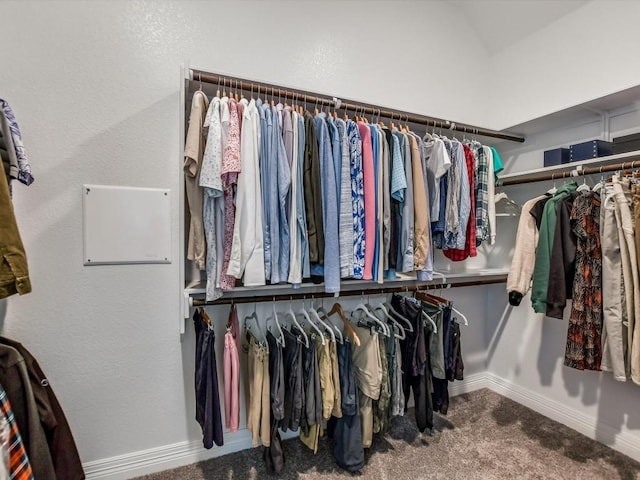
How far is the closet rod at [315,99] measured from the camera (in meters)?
1.35

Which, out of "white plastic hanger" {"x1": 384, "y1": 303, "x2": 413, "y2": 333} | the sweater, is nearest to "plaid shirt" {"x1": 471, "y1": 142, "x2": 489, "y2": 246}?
the sweater

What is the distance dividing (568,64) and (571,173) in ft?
2.66

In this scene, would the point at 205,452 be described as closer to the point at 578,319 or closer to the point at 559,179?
the point at 578,319

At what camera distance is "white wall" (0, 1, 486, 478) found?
137 centimetres

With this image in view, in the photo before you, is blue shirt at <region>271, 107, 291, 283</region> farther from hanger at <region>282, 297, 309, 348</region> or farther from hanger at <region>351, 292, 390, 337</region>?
hanger at <region>351, 292, 390, 337</region>

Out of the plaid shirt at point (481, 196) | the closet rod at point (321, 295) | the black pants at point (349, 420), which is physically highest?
the plaid shirt at point (481, 196)

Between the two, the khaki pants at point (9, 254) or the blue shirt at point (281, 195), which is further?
the blue shirt at point (281, 195)

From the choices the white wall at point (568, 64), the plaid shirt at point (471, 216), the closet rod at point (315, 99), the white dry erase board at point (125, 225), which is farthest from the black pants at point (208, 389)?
the white wall at point (568, 64)

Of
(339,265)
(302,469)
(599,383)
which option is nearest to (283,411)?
(302,469)

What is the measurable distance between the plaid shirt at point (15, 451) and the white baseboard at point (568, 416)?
2737 mm

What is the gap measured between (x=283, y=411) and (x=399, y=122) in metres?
1.69

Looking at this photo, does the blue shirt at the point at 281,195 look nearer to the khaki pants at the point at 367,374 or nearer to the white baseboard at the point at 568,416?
the khaki pants at the point at 367,374

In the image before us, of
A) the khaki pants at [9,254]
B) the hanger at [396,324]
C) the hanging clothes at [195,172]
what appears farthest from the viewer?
the hanger at [396,324]

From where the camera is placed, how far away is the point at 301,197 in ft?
4.40
